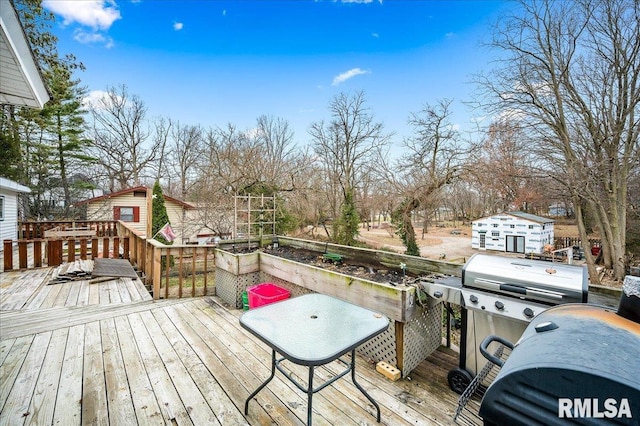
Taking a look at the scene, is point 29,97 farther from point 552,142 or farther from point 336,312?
point 552,142

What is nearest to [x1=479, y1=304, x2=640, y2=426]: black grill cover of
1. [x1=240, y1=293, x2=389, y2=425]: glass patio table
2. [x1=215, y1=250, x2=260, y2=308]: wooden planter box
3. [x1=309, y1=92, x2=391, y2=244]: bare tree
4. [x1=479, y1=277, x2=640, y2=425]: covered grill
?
[x1=479, y1=277, x2=640, y2=425]: covered grill

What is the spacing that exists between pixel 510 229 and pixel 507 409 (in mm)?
17496

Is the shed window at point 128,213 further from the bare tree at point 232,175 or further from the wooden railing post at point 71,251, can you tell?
the wooden railing post at point 71,251

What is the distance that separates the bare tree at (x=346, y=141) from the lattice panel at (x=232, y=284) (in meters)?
10.7

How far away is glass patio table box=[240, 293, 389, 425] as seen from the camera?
1.43 metres

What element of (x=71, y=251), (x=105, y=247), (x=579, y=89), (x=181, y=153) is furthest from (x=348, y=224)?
(x=181, y=153)

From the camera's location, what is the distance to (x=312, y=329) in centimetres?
171

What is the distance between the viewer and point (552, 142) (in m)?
7.42

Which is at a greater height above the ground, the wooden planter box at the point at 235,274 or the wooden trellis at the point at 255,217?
the wooden trellis at the point at 255,217

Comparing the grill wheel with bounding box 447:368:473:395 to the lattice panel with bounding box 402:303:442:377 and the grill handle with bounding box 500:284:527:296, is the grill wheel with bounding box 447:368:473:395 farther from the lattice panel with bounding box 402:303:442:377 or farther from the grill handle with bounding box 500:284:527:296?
the grill handle with bounding box 500:284:527:296

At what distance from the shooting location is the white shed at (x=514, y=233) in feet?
46.9

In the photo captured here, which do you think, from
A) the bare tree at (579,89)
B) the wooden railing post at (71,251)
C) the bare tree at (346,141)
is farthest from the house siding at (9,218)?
the bare tree at (579,89)

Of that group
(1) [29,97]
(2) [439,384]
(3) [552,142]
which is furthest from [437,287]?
(3) [552,142]

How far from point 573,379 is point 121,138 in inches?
877
